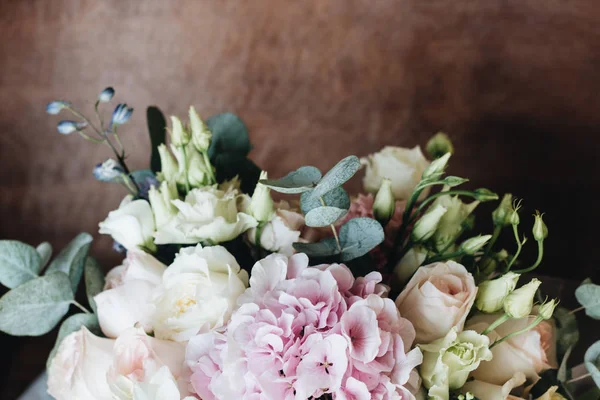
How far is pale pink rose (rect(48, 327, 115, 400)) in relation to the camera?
0.48 m

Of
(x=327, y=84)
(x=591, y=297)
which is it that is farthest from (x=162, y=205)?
(x=327, y=84)

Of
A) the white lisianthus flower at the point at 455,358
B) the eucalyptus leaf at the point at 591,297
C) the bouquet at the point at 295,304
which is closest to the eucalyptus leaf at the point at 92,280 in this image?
the bouquet at the point at 295,304

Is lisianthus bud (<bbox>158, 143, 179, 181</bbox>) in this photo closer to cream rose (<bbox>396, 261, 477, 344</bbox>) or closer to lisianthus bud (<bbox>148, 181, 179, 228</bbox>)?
lisianthus bud (<bbox>148, 181, 179, 228</bbox>)

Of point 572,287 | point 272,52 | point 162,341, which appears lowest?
point 572,287

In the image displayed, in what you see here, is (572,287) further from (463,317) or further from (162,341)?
(162,341)

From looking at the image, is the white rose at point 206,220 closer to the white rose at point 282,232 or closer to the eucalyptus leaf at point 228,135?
the white rose at point 282,232

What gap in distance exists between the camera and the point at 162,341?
0.47 meters

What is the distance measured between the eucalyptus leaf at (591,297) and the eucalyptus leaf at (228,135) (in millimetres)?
390

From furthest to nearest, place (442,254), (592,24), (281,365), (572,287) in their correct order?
(592,24) → (572,287) → (442,254) → (281,365)

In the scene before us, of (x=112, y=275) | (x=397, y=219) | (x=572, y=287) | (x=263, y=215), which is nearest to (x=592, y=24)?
(x=572, y=287)

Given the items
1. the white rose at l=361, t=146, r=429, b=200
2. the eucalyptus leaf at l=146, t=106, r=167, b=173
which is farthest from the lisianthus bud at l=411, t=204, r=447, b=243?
the eucalyptus leaf at l=146, t=106, r=167, b=173

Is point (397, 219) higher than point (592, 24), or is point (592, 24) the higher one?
point (592, 24)

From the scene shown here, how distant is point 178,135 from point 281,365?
24cm

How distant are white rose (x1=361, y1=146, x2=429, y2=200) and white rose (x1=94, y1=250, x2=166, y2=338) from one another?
262mm
